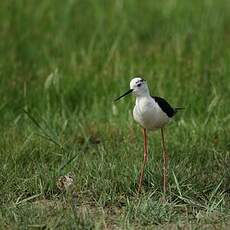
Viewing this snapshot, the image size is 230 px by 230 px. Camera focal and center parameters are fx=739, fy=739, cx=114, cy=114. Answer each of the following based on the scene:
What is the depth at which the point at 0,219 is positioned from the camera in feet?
12.7

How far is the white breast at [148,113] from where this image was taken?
4.20 metres

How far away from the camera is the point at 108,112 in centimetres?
584

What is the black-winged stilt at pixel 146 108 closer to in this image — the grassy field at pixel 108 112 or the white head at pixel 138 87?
the white head at pixel 138 87

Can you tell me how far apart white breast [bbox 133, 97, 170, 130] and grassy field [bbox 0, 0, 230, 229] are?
1.18ft

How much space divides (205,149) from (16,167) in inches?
52.6

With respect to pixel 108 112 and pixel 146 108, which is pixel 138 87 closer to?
pixel 146 108

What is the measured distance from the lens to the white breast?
4.20m

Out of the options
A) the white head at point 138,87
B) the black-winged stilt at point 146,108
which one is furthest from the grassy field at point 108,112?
the white head at point 138,87

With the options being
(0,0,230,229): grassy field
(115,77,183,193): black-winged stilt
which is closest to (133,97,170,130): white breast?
(115,77,183,193): black-winged stilt

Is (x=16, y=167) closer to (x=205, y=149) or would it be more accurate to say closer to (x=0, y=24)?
(x=205, y=149)

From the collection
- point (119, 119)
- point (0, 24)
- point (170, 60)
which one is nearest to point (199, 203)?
point (119, 119)

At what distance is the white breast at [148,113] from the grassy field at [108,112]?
1.18ft

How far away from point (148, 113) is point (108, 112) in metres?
1.65

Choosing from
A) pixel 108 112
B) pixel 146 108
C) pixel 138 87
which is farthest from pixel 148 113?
pixel 108 112
